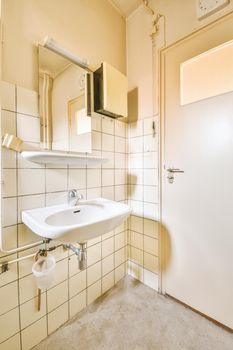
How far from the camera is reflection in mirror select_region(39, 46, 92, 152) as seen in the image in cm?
106

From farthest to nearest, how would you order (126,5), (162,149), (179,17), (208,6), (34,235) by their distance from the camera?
1. (126,5)
2. (162,149)
3. (179,17)
4. (208,6)
5. (34,235)

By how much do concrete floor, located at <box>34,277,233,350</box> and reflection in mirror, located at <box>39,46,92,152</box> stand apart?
1213 millimetres

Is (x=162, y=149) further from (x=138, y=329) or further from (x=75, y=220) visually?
(x=138, y=329)

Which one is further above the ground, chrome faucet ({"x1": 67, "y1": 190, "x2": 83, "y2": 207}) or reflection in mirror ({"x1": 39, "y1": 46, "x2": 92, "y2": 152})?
reflection in mirror ({"x1": 39, "y1": 46, "x2": 92, "y2": 152})

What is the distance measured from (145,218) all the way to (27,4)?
1684 millimetres

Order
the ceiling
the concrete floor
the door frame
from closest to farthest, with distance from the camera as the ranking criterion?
the concrete floor → the door frame → the ceiling

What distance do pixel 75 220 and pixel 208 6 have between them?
167 cm

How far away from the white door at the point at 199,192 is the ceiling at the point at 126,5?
585 millimetres

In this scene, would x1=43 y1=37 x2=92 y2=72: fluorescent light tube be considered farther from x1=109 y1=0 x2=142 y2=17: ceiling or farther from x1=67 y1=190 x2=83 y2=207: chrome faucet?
x1=67 y1=190 x2=83 y2=207: chrome faucet

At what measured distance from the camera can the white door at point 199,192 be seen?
1.09m

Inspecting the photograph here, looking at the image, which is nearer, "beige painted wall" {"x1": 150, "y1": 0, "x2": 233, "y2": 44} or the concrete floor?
the concrete floor

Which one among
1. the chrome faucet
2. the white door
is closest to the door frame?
the white door

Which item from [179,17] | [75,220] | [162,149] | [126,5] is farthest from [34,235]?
[126,5]

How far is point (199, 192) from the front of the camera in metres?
1.20
